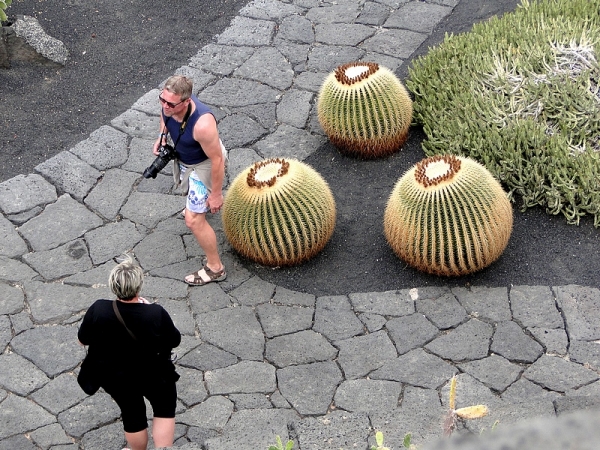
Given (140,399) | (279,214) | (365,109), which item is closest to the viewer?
(140,399)

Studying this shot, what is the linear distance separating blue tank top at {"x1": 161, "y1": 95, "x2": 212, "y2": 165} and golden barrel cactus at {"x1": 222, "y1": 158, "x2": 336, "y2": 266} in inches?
18.0

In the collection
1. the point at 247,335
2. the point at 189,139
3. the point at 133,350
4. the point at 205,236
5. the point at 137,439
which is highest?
the point at 189,139

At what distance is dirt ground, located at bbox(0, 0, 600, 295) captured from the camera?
242 inches

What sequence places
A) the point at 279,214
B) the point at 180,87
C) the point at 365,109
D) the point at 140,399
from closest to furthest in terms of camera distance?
the point at 140,399
the point at 180,87
the point at 279,214
the point at 365,109

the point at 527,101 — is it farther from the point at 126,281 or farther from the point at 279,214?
the point at 126,281

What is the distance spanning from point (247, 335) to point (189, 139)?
142 centimetres

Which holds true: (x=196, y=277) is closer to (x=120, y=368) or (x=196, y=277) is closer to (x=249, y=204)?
(x=249, y=204)

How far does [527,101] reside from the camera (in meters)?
7.28

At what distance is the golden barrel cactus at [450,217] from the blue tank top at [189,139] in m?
1.48

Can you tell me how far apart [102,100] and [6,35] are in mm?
1373

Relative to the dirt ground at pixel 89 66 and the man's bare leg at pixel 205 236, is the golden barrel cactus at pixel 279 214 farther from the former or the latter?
the dirt ground at pixel 89 66

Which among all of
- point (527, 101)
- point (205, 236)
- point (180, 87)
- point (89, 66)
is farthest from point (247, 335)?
point (89, 66)

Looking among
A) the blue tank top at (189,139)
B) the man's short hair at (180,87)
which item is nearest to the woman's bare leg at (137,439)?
the blue tank top at (189,139)

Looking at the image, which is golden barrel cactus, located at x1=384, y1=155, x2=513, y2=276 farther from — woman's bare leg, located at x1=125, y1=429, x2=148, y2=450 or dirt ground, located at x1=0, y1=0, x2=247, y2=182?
dirt ground, located at x1=0, y1=0, x2=247, y2=182
